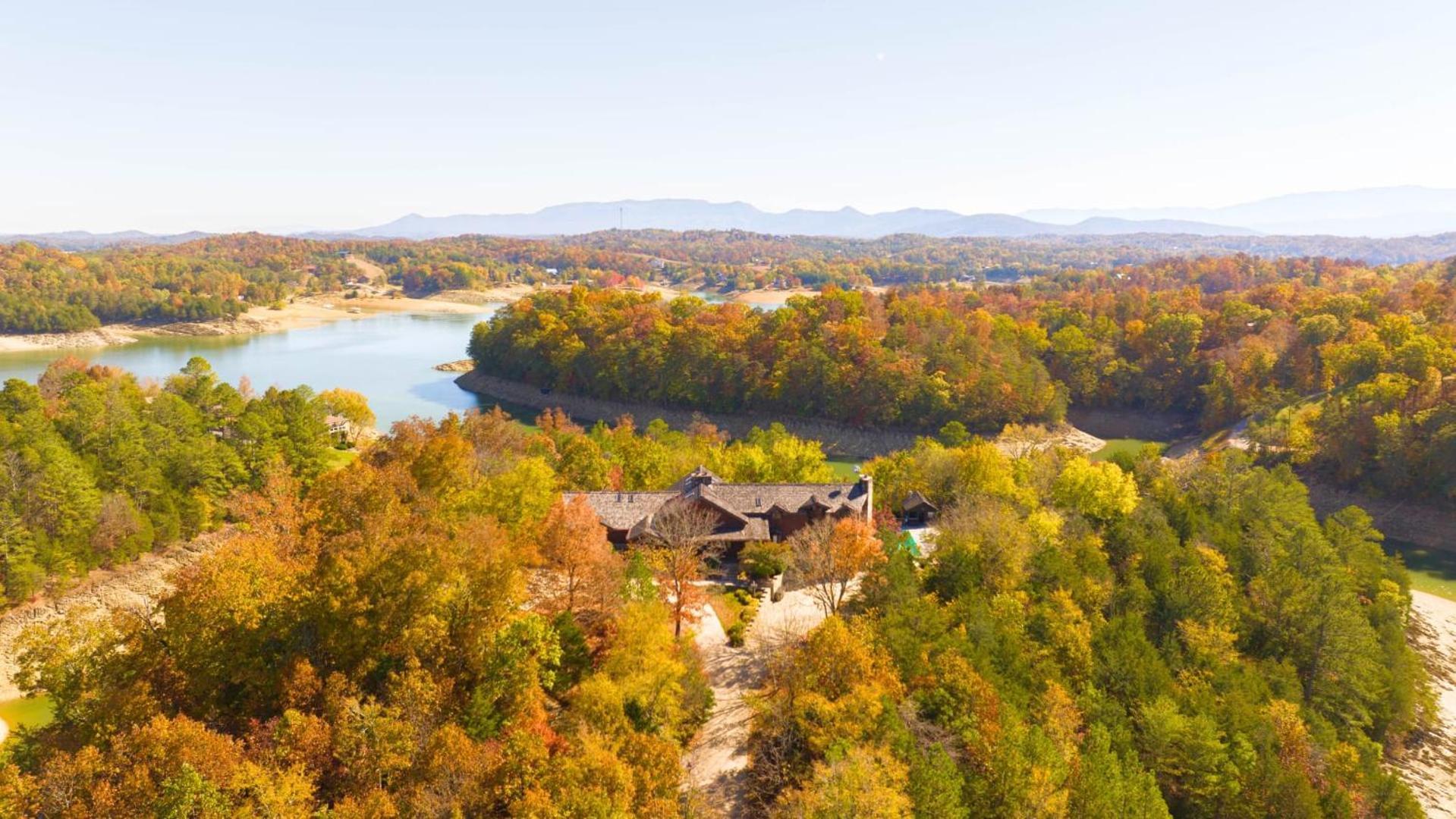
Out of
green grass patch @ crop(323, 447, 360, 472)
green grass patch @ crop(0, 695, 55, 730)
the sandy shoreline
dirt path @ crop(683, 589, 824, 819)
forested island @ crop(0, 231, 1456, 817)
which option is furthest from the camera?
the sandy shoreline

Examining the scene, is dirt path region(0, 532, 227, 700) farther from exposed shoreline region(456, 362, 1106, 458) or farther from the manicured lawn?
the manicured lawn

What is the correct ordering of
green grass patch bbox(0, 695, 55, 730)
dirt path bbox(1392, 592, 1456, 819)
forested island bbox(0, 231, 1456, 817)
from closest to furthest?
forested island bbox(0, 231, 1456, 817) → dirt path bbox(1392, 592, 1456, 819) → green grass patch bbox(0, 695, 55, 730)

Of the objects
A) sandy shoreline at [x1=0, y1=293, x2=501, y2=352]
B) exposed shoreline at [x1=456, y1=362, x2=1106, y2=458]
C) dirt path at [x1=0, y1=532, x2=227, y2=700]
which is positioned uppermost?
sandy shoreline at [x1=0, y1=293, x2=501, y2=352]

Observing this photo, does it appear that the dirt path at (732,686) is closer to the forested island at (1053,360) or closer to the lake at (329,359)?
the forested island at (1053,360)

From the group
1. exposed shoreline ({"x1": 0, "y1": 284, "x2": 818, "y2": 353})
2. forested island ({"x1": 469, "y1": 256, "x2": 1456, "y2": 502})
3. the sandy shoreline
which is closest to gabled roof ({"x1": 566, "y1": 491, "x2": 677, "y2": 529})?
forested island ({"x1": 469, "y1": 256, "x2": 1456, "y2": 502})

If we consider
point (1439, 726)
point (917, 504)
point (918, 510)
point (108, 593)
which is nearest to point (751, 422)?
point (918, 510)

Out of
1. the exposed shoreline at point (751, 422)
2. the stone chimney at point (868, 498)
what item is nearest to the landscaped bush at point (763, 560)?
the stone chimney at point (868, 498)

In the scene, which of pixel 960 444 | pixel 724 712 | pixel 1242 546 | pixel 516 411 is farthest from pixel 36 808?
pixel 516 411
